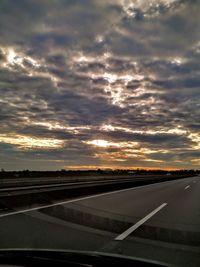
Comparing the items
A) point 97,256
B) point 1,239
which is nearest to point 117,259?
point 97,256

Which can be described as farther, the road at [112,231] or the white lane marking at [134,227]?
the white lane marking at [134,227]

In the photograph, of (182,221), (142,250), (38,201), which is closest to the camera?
(142,250)

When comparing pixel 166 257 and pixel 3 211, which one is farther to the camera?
pixel 3 211

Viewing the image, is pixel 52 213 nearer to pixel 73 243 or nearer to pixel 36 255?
pixel 73 243

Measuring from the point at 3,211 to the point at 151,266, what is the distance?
9440mm

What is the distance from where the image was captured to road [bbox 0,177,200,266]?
7.17 metres

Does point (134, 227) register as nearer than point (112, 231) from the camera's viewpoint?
No

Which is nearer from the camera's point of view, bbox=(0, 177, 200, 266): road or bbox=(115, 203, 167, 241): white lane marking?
bbox=(0, 177, 200, 266): road

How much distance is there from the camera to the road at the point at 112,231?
23.5 ft

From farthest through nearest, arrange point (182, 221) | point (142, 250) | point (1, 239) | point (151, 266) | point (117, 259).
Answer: point (182, 221) → point (1, 239) → point (142, 250) → point (117, 259) → point (151, 266)

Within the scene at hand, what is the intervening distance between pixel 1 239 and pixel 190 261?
4149 mm

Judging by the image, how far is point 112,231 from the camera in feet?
31.0

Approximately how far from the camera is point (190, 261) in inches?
250

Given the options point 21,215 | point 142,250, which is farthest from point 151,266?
point 21,215
